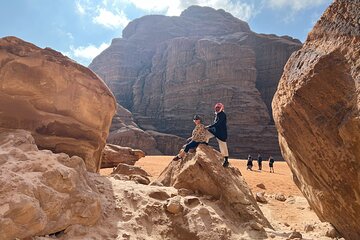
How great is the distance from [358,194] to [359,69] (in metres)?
1.79

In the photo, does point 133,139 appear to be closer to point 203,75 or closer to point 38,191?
point 203,75

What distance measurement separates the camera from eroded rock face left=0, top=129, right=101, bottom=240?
3334mm

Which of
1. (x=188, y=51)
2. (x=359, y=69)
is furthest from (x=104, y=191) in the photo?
(x=188, y=51)

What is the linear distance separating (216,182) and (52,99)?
11.9 ft

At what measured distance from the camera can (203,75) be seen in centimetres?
5797

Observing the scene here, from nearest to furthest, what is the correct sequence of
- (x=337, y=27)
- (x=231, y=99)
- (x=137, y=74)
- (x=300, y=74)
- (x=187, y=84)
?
(x=337, y=27)
(x=300, y=74)
(x=231, y=99)
(x=187, y=84)
(x=137, y=74)

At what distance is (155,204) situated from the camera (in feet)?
17.3

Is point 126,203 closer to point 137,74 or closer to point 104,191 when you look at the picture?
point 104,191

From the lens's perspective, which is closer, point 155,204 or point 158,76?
point 155,204

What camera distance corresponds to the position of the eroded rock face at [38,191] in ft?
10.9

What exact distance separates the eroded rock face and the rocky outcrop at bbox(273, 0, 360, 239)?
11.6 feet

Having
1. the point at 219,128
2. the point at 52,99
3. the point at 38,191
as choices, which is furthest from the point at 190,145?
the point at 38,191

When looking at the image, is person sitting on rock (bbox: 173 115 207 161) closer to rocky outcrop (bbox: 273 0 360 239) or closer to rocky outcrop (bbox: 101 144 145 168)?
rocky outcrop (bbox: 273 0 360 239)

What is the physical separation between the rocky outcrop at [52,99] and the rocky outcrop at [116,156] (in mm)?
13391
